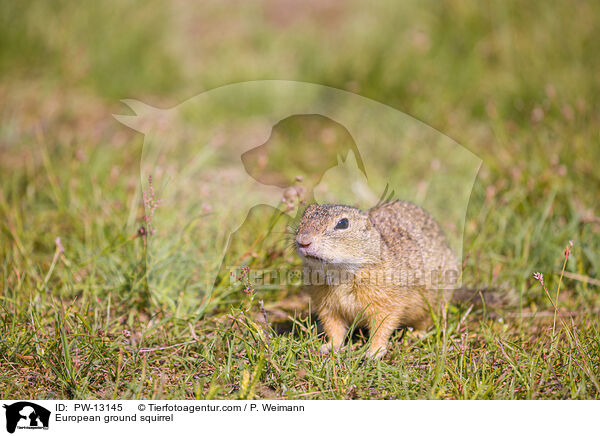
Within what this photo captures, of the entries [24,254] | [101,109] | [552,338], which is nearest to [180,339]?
[24,254]

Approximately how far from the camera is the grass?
2.72 m

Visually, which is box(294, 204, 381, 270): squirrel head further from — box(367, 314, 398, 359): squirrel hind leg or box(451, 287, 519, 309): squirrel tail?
box(451, 287, 519, 309): squirrel tail

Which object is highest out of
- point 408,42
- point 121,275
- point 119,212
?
point 408,42

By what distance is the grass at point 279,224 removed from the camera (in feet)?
8.93

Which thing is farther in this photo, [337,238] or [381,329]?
[381,329]

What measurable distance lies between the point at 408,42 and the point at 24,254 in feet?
14.6

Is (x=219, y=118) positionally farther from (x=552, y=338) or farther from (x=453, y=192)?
(x=552, y=338)

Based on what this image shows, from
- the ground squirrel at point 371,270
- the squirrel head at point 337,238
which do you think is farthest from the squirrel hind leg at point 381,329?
the squirrel head at point 337,238

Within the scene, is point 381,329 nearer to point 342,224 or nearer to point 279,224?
point 342,224

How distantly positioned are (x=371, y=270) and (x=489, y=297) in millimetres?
885

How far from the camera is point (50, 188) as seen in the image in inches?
170

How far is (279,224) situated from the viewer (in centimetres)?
408

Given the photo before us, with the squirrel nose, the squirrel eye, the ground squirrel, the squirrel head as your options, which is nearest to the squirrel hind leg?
the ground squirrel

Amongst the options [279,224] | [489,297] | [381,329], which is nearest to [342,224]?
[381,329]
